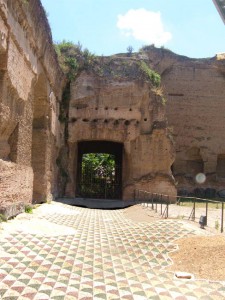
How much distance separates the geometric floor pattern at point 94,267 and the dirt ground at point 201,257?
8.1 inches

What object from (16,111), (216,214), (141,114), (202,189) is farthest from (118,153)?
(16,111)

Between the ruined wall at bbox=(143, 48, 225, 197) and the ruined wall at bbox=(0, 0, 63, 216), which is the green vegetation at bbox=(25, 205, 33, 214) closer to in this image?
the ruined wall at bbox=(0, 0, 63, 216)

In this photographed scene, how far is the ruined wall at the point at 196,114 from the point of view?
69.7 ft

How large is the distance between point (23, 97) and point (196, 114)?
572 inches

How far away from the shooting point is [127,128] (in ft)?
54.9

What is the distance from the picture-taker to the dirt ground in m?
5.32

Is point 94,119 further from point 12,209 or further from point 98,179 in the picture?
point 12,209

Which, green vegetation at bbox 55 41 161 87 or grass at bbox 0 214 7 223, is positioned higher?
green vegetation at bbox 55 41 161 87

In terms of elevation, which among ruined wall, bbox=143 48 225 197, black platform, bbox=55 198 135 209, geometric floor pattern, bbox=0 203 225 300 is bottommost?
black platform, bbox=55 198 135 209

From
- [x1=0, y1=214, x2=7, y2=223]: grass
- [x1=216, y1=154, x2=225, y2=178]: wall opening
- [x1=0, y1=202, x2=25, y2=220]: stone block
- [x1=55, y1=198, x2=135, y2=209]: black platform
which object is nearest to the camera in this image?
[x1=0, y1=214, x2=7, y2=223]: grass

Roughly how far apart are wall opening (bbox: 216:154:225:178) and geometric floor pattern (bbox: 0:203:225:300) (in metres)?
14.9

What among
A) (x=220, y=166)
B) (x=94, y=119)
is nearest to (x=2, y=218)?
(x=94, y=119)

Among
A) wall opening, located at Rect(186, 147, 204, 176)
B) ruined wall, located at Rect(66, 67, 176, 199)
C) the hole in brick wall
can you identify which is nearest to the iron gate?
ruined wall, located at Rect(66, 67, 176, 199)

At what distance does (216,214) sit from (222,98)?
13.0 metres
